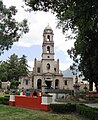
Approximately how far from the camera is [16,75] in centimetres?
7481

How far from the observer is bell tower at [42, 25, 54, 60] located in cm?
7369

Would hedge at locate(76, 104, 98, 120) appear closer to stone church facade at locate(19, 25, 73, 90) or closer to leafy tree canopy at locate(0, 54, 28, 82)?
leafy tree canopy at locate(0, 54, 28, 82)

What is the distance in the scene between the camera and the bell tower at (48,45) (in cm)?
7369

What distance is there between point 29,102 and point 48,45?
49.2m

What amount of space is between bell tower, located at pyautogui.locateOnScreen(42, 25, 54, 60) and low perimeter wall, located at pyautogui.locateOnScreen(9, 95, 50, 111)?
4675 centimetres

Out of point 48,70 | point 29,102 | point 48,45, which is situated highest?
point 48,45

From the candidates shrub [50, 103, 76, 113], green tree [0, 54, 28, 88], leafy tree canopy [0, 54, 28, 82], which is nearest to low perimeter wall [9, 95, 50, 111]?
shrub [50, 103, 76, 113]

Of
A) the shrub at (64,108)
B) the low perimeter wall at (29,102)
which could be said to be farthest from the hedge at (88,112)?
the low perimeter wall at (29,102)

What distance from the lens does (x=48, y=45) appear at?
243ft

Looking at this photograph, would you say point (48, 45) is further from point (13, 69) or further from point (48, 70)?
point (13, 69)

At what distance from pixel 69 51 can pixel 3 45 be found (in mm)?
18177

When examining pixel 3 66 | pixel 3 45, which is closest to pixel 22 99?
pixel 3 45

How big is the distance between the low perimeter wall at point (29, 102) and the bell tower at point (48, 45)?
4675 cm

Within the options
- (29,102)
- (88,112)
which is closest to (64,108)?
(88,112)
